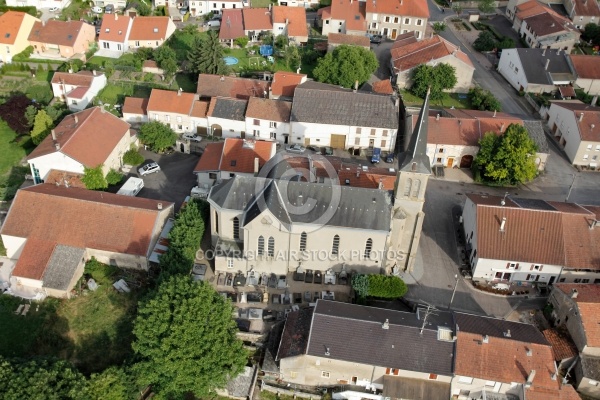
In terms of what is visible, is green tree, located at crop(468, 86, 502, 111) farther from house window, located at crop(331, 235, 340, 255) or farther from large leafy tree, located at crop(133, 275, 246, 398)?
large leafy tree, located at crop(133, 275, 246, 398)

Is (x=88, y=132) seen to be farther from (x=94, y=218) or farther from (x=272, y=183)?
(x=272, y=183)

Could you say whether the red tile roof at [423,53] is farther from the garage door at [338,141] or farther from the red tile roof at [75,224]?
the red tile roof at [75,224]

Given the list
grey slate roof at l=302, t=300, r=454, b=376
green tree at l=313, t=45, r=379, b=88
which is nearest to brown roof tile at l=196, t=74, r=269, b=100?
green tree at l=313, t=45, r=379, b=88

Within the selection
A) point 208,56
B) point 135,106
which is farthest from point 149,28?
point 135,106

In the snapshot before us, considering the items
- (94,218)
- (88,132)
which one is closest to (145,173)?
(88,132)

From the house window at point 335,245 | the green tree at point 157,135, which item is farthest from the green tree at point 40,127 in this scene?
the house window at point 335,245
